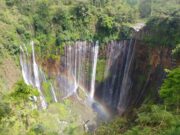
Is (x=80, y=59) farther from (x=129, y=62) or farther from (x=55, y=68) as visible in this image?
(x=129, y=62)

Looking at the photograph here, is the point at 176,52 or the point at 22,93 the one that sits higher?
the point at 22,93

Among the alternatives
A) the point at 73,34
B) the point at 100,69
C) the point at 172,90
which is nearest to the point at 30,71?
the point at 73,34

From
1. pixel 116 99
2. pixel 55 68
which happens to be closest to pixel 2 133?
pixel 55 68

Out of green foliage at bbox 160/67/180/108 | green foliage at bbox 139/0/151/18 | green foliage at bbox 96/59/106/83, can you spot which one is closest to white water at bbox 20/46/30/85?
green foliage at bbox 96/59/106/83

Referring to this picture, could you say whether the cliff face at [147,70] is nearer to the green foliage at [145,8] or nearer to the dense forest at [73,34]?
the dense forest at [73,34]

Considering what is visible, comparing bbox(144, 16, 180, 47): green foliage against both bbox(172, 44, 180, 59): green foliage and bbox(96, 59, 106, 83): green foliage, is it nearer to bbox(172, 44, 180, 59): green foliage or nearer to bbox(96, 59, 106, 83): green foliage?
bbox(172, 44, 180, 59): green foliage

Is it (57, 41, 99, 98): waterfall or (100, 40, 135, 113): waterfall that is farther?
(100, 40, 135, 113): waterfall

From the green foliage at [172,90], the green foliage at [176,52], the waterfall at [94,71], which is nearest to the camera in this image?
the green foliage at [172,90]

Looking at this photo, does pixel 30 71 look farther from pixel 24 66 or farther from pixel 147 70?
pixel 147 70

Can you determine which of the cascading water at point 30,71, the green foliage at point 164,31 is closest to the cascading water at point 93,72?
the cascading water at point 30,71

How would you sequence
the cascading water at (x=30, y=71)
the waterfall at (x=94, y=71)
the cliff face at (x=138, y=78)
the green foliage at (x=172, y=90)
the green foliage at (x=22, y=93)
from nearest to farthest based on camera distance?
the green foliage at (x=172, y=90) → the green foliage at (x=22, y=93) → the cascading water at (x=30, y=71) → the cliff face at (x=138, y=78) → the waterfall at (x=94, y=71)

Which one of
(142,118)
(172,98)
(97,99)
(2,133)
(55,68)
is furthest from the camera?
(97,99)
